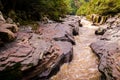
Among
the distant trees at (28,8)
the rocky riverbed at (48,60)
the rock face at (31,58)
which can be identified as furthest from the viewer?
the distant trees at (28,8)

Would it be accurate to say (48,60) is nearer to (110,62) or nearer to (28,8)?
(110,62)

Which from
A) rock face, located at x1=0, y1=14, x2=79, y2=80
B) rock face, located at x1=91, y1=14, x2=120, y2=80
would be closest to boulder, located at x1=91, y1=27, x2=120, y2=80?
rock face, located at x1=91, y1=14, x2=120, y2=80

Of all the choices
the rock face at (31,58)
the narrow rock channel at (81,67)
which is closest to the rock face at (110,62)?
the narrow rock channel at (81,67)

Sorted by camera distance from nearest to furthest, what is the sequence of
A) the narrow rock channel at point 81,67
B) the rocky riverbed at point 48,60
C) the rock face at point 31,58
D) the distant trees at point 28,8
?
1. the rock face at point 31,58
2. the rocky riverbed at point 48,60
3. the narrow rock channel at point 81,67
4. the distant trees at point 28,8

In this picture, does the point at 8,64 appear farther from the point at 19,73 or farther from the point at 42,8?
the point at 42,8

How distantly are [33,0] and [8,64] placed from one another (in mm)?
9291

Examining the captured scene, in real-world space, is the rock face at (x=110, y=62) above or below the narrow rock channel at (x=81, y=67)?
above

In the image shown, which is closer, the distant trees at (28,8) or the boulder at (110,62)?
the boulder at (110,62)

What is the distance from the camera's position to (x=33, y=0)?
17250 mm

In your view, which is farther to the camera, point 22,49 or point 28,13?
point 28,13

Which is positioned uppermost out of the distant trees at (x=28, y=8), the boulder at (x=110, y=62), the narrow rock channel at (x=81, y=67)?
the distant trees at (x=28, y=8)

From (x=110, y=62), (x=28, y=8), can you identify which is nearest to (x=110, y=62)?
(x=110, y=62)

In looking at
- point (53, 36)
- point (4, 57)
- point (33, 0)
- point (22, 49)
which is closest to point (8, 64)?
point (4, 57)

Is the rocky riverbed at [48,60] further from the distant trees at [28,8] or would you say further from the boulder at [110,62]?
the distant trees at [28,8]
